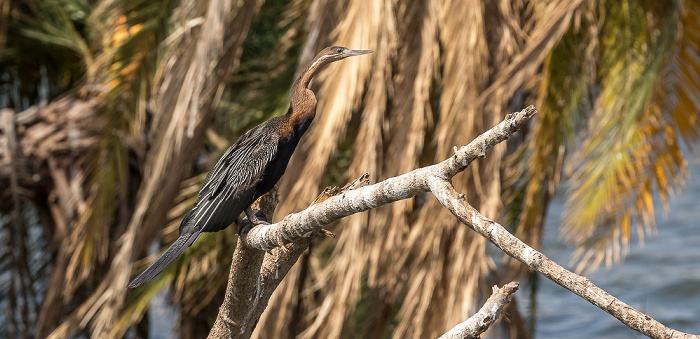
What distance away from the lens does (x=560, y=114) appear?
432cm

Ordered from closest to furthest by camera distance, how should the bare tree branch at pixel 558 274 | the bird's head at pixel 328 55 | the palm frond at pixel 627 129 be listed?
1. the bare tree branch at pixel 558 274
2. the bird's head at pixel 328 55
3. the palm frond at pixel 627 129

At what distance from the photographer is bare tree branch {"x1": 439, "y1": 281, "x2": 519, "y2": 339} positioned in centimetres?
185

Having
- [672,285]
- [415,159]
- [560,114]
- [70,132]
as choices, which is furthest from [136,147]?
[672,285]

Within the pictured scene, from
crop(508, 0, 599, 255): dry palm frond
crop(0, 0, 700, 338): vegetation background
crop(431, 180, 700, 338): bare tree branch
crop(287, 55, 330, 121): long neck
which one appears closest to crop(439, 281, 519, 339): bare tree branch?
crop(431, 180, 700, 338): bare tree branch

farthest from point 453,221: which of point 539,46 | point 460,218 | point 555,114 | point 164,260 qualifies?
point 460,218

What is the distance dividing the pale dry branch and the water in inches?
274

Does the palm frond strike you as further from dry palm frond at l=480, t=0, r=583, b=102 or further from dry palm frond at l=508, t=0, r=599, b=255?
dry palm frond at l=480, t=0, r=583, b=102

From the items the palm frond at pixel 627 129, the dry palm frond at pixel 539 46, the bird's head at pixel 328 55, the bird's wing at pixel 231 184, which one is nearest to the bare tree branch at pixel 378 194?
the bird's wing at pixel 231 184

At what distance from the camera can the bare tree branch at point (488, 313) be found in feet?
6.07

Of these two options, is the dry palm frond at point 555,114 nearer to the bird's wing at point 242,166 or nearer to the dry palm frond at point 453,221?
the dry palm frond at point 453,221

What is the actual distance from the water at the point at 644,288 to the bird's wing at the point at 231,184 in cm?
668

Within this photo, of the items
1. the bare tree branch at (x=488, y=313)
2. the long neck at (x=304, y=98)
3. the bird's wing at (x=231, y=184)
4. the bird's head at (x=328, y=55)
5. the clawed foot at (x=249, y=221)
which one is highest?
the bird's head at (x=328, y=55)

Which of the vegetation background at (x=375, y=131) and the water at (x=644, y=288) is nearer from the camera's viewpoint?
the vegetation background at (x=375, y=131)

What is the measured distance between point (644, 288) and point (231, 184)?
32.2 ft
